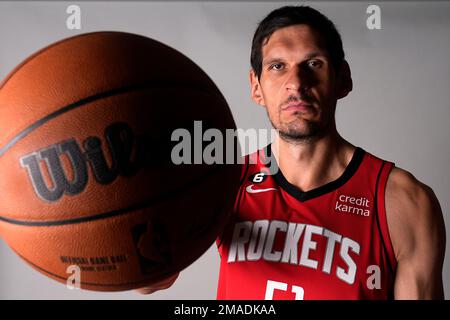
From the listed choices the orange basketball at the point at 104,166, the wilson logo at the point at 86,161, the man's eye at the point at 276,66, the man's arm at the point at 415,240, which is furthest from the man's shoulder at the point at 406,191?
the wilson logo at the point at 86,161

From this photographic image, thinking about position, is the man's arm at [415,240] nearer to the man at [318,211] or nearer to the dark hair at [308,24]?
the man at [318,211]

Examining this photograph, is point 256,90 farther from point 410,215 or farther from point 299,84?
point 410,215

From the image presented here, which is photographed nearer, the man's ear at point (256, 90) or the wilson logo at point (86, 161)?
the wilson logo at point (86, 161)

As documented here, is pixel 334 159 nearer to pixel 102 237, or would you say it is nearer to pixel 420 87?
pixel 102 237

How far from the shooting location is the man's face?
86 cm

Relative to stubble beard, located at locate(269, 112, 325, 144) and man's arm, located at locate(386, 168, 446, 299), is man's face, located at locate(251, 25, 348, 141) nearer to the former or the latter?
stubble beard, located at locate(269, 112, 325, 144)

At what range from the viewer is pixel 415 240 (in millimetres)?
842

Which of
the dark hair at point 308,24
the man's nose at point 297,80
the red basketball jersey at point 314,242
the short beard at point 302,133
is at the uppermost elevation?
the dark hair at point 308,24

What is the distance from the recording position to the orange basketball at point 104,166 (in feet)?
1.71

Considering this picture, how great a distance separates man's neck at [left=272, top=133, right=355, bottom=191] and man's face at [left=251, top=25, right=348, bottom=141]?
0.10 feet

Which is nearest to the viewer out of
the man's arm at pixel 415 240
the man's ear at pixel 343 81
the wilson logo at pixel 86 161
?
the wilson logo at pixel 86 161

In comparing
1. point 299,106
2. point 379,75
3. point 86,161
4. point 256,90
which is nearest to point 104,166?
Answer: point 86,161

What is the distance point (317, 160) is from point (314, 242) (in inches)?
6.8
